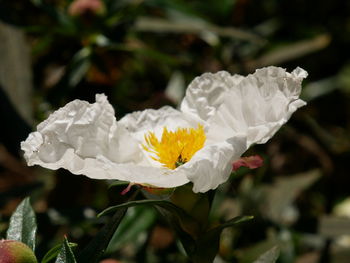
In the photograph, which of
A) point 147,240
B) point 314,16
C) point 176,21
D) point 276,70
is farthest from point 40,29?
point 314,16

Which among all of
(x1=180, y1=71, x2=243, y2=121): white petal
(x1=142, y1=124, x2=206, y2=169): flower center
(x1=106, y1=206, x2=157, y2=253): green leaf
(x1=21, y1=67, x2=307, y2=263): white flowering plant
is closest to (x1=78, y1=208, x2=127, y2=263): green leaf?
(x1=21, y1=67, x2=307, y2=263): white flowering plant

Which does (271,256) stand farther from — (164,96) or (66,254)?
(164,96)

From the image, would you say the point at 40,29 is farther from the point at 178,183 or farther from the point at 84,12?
the point at 178,183

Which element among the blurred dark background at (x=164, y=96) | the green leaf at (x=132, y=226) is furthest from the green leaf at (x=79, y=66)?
the green leaf at (x=132, y=226)

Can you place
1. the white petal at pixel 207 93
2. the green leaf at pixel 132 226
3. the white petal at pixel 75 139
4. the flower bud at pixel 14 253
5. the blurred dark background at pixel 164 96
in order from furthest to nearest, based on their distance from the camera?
the blurred dark background at pixel 164 96
the green leaf at pixel 132 226
the white petal at pixel 207 93
the white petal at pixel 75 139
the flower bud at pixel 14 253

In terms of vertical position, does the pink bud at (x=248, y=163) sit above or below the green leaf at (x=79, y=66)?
above

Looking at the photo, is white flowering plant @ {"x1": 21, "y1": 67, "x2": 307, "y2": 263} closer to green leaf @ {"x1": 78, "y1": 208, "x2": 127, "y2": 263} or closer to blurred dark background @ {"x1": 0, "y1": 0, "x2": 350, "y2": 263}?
green leaf @ {"x1": 78, "y1": 208, "x2": 127, "y2": 263}

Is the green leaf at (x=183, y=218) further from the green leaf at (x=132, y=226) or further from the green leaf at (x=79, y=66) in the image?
the green leaf at (x=79, y=66)
